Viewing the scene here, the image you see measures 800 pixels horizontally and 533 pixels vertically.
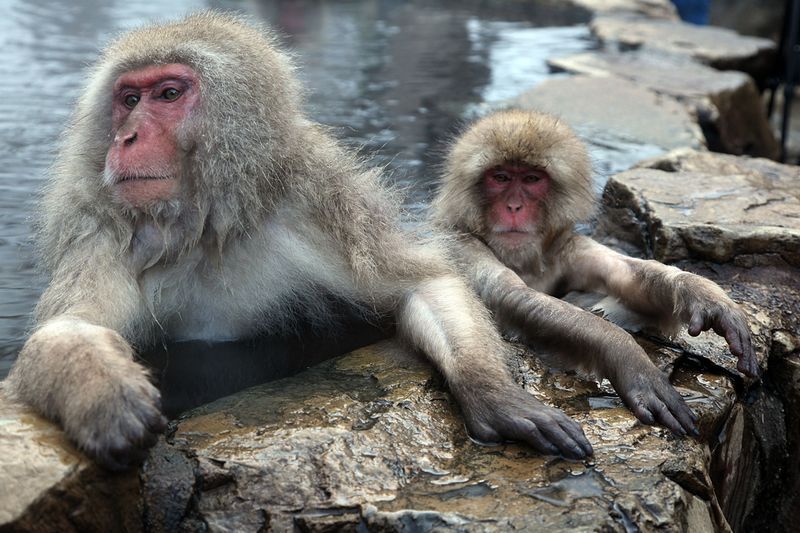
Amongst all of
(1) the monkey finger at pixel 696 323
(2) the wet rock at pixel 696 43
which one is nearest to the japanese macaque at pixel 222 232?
(1) the monkey finger at pixel 696 323

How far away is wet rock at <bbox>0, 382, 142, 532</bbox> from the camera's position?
2.42m

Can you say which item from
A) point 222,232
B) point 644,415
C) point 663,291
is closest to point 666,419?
point 644,415

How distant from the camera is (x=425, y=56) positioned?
10.6m

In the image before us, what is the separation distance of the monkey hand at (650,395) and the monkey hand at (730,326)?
28cm

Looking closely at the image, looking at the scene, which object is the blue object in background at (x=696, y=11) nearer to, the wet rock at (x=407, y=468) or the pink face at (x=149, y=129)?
the wet rock at (x=407, y=468)

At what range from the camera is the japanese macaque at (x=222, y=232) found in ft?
10.4

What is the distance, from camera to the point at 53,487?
8.08 feet

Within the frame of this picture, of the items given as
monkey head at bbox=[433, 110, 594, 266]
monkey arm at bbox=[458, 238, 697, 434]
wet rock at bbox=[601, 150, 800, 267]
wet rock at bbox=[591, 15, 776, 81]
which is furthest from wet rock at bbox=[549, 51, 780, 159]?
monkey arm at bbox=[458, 238, 697, 434]


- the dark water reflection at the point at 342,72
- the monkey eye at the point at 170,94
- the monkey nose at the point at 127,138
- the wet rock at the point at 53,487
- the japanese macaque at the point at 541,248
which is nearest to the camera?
the wet rock at the point at 53,487

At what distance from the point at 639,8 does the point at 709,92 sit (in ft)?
18.4

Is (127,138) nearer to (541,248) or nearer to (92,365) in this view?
(92,365)

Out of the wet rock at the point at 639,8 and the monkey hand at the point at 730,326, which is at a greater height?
the monkey hand at the point at 730,326

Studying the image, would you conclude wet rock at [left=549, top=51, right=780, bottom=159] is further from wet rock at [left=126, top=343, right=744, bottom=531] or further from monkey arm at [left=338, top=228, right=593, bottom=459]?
wet rock at [left=126, top=343, right=744, bottom=531]

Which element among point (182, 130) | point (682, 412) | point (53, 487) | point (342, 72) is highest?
point (182, 130)
